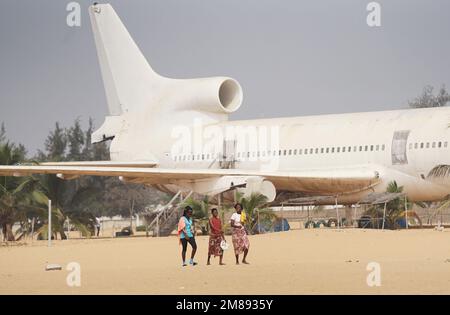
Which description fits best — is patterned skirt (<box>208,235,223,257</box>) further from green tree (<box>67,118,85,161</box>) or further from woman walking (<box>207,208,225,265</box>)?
green tree (<box>67,118,85,161</box>)

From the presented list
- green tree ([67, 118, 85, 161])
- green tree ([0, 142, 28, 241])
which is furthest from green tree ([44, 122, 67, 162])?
green tree ([0, 142, 28, 241])

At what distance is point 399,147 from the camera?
3662 cm

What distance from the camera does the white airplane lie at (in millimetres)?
36375

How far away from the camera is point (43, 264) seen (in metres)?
22.5

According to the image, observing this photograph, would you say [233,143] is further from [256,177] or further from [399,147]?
[399,147]

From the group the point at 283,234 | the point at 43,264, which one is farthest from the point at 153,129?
the point at 43,264

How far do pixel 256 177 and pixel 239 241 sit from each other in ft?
53.3

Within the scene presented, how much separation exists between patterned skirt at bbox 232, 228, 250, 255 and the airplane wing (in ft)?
49.8

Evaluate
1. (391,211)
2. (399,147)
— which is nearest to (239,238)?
(391,211)

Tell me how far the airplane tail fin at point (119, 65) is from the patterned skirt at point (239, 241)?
26.2 m

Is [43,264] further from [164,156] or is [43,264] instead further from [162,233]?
[164,156]

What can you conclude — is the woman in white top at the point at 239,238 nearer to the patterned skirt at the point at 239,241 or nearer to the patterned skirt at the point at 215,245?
the patterned skirt at the point at 239,241

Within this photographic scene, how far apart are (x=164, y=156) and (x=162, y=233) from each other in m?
7.02

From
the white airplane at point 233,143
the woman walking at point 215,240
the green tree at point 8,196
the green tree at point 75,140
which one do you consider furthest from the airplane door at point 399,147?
the green tree at point 75,140
